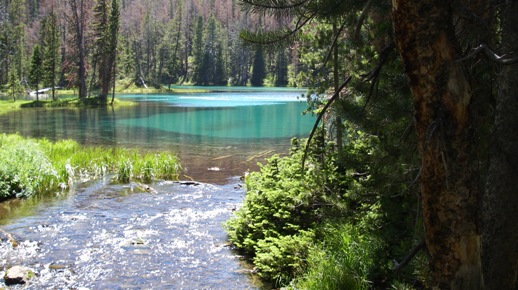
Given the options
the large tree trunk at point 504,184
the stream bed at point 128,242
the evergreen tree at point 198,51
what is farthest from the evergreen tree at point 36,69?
the evergreen tree at point 198,51

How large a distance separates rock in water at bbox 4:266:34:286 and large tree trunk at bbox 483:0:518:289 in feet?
22.2

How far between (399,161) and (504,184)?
1317 mm

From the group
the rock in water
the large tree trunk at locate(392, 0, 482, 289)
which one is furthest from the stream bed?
the large tree trunk at locate(392, 0, 482, 289)

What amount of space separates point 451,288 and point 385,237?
3420mm

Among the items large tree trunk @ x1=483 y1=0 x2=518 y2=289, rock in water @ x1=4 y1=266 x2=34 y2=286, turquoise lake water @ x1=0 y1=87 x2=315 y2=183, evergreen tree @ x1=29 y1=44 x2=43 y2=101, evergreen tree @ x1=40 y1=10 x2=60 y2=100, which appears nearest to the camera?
large tree trunk @ x1=483 y1=0 x2=518 y2=289

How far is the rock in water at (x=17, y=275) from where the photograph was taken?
24.8ft

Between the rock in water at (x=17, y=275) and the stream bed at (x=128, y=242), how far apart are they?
125mm

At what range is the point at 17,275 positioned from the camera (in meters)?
7.64

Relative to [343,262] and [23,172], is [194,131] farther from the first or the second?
[343,262]

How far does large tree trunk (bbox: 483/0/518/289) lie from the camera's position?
3584 mm

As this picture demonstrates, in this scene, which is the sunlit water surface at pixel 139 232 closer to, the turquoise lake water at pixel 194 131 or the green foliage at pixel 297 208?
the turquoise lake water at pixel 194 131

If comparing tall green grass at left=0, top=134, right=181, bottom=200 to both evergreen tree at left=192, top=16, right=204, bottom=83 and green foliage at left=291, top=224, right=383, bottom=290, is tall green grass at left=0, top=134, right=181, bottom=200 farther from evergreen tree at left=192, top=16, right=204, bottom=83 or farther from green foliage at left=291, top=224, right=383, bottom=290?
evergreen tree at left=192, top=16, right=204, bottom=83

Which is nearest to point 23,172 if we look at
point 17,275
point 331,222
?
point 17,275

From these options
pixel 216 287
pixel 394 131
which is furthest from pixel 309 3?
pixel 216 287
